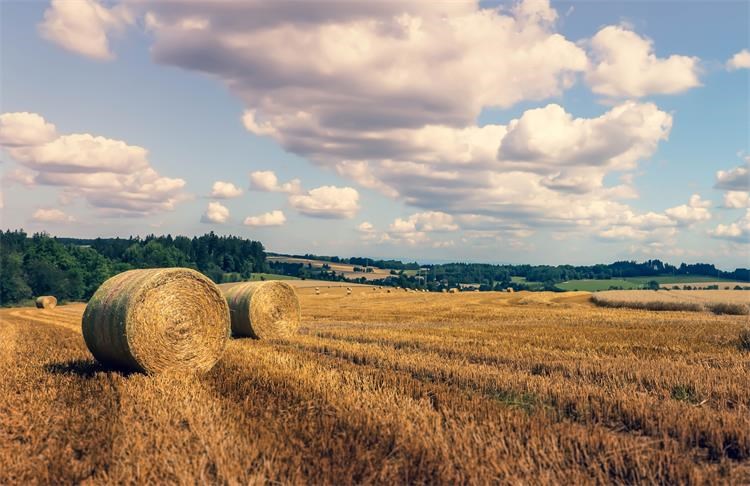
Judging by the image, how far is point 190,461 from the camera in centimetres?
569

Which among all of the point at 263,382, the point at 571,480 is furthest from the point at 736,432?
the point at 263,382

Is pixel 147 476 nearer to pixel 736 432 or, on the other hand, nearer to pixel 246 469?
pixel 246 469

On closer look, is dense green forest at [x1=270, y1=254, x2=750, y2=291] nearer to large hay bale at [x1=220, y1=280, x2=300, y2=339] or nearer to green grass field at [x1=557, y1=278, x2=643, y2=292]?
green grass field at [x1=557, y1=278, x2=643, y2=292]

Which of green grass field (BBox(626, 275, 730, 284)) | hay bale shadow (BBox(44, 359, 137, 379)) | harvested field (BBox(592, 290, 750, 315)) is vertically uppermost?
green grass field (BBox(626, 275, 730, 284))

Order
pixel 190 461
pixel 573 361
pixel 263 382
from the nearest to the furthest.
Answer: pixel 190 461, pixel 263 382, pixel 573 361

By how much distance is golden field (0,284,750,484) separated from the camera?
18.0ft

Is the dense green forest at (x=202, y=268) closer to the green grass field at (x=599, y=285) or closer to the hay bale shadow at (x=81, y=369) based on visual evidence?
the green grass field at (x=599, y=285)

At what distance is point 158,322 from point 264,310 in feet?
22.0

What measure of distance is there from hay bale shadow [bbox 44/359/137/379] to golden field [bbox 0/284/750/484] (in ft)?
0.22

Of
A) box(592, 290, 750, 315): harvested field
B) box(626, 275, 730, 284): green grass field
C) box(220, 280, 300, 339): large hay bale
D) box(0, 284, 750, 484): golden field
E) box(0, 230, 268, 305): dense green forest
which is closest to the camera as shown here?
box(0, 284, 750, 484): golden field

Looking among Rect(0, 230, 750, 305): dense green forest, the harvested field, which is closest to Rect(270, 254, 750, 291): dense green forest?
Rect(0, 230, 750, 305): dense green forest

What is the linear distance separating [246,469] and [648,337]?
15.1 metres

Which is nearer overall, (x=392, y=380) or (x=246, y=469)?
(x=246, y=469)

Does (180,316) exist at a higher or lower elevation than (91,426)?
higher
